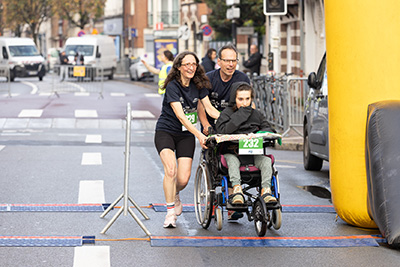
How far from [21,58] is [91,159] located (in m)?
36.1

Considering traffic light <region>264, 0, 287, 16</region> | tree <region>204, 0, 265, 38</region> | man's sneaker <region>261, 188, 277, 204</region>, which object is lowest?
man's sneaker <region>261, 188, 277, 204</region>

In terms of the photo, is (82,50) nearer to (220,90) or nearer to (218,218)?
(220,90)

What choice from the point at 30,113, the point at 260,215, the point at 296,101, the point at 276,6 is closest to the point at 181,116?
the point at 260,215

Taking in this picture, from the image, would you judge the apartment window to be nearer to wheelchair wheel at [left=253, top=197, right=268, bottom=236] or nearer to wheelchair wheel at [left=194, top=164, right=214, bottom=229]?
wheelchair wheel at [left=194, top=164, right=214, bottom=229]

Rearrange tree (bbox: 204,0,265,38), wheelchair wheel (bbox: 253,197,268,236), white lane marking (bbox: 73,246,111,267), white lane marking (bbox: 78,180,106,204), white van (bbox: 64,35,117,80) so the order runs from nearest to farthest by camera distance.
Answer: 1. white lane marking (bbox: 73,246,111,267)
2. wheelchair wheel (bbox: 253,197,268,236)
3. white lane marking (bbox: 78,180,106,204)
4. tree (bbox: 204,0,265,38)
5. white van (bbox: 64,35,117,80)

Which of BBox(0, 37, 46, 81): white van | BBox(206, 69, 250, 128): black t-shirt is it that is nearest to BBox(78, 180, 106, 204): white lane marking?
BBox(206, 69, 250, 128): black t-shirt

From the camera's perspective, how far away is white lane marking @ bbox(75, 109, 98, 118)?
2301 cm

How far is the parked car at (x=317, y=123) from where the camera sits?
12.0 metres

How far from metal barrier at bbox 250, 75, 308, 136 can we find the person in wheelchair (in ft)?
31.0

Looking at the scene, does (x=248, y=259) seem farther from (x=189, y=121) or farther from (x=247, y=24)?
(x=247, y=24)

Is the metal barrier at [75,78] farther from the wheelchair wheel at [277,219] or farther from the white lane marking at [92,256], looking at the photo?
the white lane marking at [92,256]

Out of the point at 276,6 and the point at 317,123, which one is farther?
the point at 276,6

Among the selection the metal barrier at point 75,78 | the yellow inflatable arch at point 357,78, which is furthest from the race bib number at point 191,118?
the metal barrier at point 75,78

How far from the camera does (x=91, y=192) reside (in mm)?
10555
